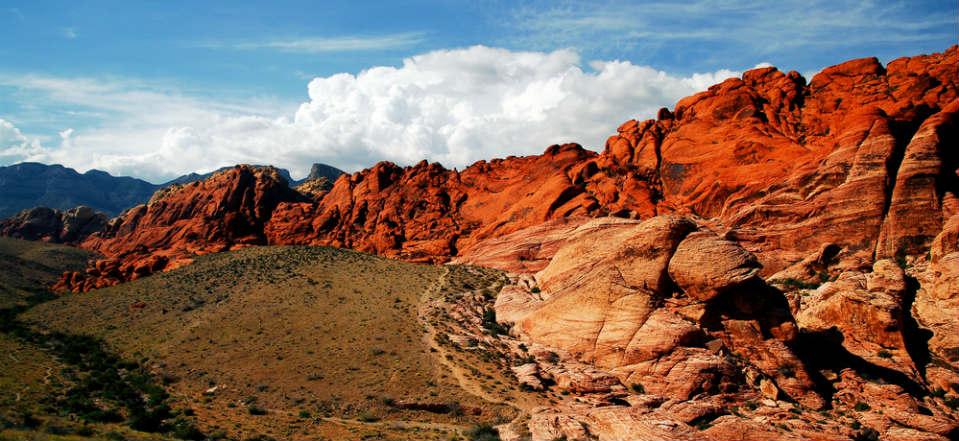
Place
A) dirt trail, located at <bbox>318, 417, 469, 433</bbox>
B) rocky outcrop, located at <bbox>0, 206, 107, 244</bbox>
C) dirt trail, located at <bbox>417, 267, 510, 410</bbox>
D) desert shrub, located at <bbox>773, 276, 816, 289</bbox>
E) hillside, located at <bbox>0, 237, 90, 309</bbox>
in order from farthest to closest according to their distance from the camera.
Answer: rocky outcrop, located at <bbox>0, 206, 107, 244</bbox>
hillside, located at <bbox>0, 237, 90, 309</bbox>
desert shrub, located at <bbox>773, 276, 816, 289</bbox>
dirt trail, located at <bbox>417, 267, 510, 410</bbox>
dirt trail, located at <bbox>318, 417, 469, 433</bbox>

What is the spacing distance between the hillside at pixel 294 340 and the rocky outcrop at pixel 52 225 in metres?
54.8

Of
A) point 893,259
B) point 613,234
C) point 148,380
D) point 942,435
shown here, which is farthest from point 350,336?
point 893,259

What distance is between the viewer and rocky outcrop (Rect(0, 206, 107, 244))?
373 ft

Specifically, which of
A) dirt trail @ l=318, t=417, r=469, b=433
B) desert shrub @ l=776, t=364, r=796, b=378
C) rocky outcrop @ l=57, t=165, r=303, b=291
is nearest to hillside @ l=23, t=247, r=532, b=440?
dirt trail @ l=318, t=417, r=469, b=433

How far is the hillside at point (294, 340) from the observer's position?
36281 mm

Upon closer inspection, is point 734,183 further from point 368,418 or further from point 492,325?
point 368,418

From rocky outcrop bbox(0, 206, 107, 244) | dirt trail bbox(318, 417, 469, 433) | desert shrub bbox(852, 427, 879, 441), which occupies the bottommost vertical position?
dirt trail bbox(318, 417, 469, 433)

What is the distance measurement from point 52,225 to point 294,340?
98.0 meters

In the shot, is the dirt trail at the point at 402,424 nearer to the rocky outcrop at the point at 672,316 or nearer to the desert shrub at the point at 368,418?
the desert shrub at the point at 368,418

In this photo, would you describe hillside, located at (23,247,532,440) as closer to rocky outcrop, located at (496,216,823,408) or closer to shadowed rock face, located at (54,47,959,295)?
rocky outcrop, located at (496,216,823,408)

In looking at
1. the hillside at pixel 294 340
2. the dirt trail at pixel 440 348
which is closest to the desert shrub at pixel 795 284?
the hillside at pixel 294 340

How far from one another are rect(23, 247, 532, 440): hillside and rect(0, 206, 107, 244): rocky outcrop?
180 ft

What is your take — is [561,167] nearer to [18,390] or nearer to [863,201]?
[863,201]

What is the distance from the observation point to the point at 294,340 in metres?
49.3
